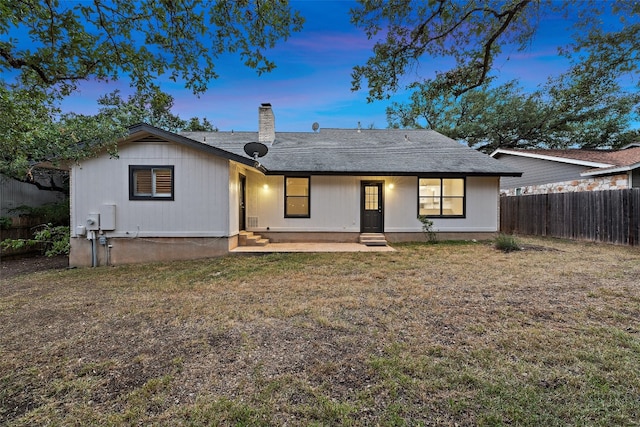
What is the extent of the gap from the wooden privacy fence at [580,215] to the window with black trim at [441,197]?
3.90 metres

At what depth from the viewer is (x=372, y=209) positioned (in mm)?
10430

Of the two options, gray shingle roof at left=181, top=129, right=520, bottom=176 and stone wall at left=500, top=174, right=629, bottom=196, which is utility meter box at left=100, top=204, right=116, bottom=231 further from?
stone wall at left=500, top=174, right=629, bottom=196

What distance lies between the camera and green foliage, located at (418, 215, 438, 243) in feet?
33.2

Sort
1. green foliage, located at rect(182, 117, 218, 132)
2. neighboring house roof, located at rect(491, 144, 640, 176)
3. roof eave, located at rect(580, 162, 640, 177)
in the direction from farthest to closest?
green foliage, located at rect(182, 117, 218, 132), neighboring house roof, located at rect(491, 144, 640, 176), roof eave, located at rect(580, 162, 640, 177)

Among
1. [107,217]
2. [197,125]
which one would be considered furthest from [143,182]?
[197,125]

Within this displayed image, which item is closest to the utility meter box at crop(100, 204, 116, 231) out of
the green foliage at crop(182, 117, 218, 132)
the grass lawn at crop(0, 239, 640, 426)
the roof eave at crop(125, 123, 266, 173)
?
the roof eave at crop(125, 123, 266, 173)

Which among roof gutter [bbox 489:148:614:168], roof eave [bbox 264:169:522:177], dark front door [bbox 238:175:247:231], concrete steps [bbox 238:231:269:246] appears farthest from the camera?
roof gutter [bbox 489:148:614:168]

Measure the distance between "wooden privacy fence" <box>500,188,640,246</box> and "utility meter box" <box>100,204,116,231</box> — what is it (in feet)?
47.7

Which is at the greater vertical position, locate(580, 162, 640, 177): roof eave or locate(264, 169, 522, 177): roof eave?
locate(580, 162, 640, 177): roof eave

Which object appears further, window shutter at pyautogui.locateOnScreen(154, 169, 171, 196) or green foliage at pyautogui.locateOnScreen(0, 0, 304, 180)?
window shutter at pyautogui.locateOnScreen(154, 169, 171, 196)

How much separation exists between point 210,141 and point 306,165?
4.65m

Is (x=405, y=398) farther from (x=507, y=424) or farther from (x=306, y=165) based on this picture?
(x=306, y=165)

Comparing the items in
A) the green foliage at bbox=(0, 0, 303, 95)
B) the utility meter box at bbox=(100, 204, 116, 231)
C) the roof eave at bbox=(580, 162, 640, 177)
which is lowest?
the utility meter box at bbox=(100, 204, 116, 231)

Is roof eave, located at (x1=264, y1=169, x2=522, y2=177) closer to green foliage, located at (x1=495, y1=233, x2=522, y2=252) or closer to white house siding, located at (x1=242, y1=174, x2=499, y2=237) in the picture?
white house siding, located at (x1=242, y1=174, x2=499, y2=237)
